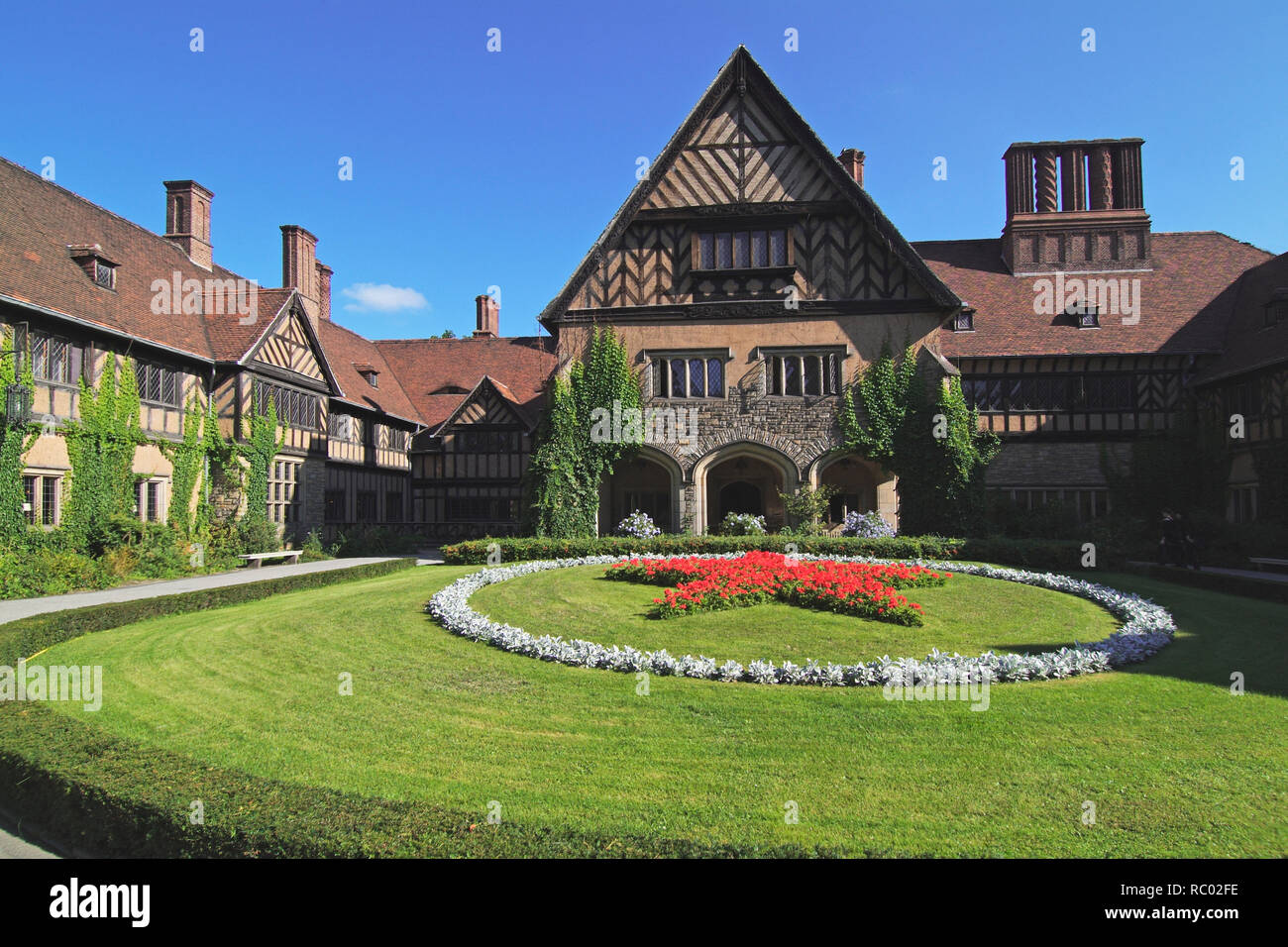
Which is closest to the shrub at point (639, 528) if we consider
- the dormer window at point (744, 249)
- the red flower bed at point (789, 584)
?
the red flower bed at point (789, 584)

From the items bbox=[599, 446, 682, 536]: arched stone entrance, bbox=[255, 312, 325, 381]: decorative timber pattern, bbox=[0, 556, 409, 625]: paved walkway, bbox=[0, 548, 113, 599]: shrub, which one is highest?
bbox=[255, 312, 325, 381]: decorative timber pattern

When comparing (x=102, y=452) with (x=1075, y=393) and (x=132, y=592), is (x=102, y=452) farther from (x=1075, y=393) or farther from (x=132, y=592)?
(x=1075, y=393)

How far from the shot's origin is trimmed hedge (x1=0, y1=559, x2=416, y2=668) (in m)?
10.9

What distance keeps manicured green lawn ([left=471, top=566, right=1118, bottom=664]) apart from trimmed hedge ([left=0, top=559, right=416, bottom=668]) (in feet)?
17.7

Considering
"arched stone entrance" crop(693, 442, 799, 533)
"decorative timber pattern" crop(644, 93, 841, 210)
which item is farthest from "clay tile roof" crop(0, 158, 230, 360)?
"arched stone entrance" crop(693, 442, 799, 533)

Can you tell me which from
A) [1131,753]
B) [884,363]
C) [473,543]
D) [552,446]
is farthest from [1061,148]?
[1131,753]

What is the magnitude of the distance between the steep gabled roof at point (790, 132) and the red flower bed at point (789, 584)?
485 inches

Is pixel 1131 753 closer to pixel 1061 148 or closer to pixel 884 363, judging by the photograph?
pixel 884 363

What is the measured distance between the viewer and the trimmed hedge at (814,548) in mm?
18984

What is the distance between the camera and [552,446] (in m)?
24.6

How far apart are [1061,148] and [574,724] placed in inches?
1370

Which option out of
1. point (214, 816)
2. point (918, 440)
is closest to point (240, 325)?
point (918, 440)

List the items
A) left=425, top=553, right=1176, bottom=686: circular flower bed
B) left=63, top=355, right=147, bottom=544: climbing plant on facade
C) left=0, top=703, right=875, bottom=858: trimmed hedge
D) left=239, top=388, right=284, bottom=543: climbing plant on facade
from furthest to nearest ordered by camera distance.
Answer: left=239, top=388, right=284, bottom=543: climbing plant on facade
left=63, top=355, right=147, bottom=544: climbing plant on facade
left=425, top=553, right=1176, bottom=686: circular flower bed
left=0, top=703, right=875, bottom=858: trimmed hedge

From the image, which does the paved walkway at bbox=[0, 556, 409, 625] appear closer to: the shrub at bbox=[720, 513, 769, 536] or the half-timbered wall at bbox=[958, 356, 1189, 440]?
the shrub at bbox=[720, 513, 769, 536]
